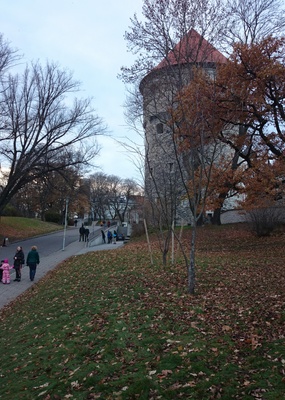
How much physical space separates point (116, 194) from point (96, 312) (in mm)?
90422

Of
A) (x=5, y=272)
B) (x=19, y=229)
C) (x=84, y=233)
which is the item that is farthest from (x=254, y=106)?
(x=19, y=229)

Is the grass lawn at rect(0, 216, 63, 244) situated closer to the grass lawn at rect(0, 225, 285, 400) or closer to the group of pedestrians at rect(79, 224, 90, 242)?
the group of pedestrians at rect(79, 224, 90, 242)

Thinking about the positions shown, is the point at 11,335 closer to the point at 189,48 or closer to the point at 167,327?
the point at 167,327

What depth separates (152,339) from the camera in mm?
6613

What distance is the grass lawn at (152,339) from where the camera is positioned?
5055 millimetres

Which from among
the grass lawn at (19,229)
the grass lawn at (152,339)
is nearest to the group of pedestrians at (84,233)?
the grass lawn at (19,229)

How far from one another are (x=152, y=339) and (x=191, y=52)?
72.2 feet

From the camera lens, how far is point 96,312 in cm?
897

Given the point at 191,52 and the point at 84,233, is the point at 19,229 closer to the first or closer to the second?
the point at 84,233

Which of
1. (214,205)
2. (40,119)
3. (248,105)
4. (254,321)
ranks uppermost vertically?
(40,119)

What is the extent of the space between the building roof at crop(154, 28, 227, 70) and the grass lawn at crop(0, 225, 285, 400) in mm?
16421

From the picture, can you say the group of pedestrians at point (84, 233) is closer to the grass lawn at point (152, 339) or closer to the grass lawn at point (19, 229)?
the grass lawn at point (19, 229)

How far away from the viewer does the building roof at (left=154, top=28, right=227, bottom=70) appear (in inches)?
993

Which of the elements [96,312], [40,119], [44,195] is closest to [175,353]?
[96,312]
